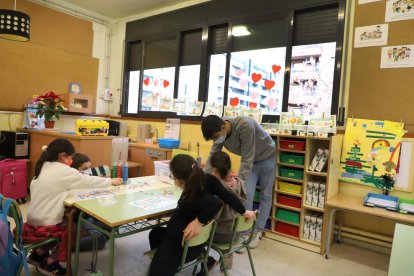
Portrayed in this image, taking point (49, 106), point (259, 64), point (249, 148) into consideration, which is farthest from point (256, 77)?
point (49, 106)

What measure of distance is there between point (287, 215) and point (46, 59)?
4639 mm

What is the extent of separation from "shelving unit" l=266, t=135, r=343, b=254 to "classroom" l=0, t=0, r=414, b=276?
2cm

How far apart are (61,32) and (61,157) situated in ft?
13.1

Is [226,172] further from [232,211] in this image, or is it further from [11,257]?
[11,257]

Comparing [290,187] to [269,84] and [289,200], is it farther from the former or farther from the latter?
[269,84]

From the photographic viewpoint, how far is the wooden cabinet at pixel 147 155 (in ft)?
13.6

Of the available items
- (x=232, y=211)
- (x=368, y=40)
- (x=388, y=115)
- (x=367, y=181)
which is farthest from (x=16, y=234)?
(x=368, y=40)

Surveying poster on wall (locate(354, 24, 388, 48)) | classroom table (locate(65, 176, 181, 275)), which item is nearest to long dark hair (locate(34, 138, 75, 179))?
classroom table (locate(65, 176, 181, 275))

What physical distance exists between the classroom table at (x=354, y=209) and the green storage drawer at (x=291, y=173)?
1.33ft

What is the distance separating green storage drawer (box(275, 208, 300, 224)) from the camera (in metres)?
3.22

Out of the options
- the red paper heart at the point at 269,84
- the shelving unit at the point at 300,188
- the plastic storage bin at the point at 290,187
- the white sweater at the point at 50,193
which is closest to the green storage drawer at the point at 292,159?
the shelving unit at the point at 300,188

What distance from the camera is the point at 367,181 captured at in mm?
3125

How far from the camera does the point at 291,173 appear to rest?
10.8 feet

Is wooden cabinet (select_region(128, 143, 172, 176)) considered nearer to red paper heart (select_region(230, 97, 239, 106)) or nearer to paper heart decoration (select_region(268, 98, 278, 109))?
red paper heart (select_region(230, 97, 239, 106))
